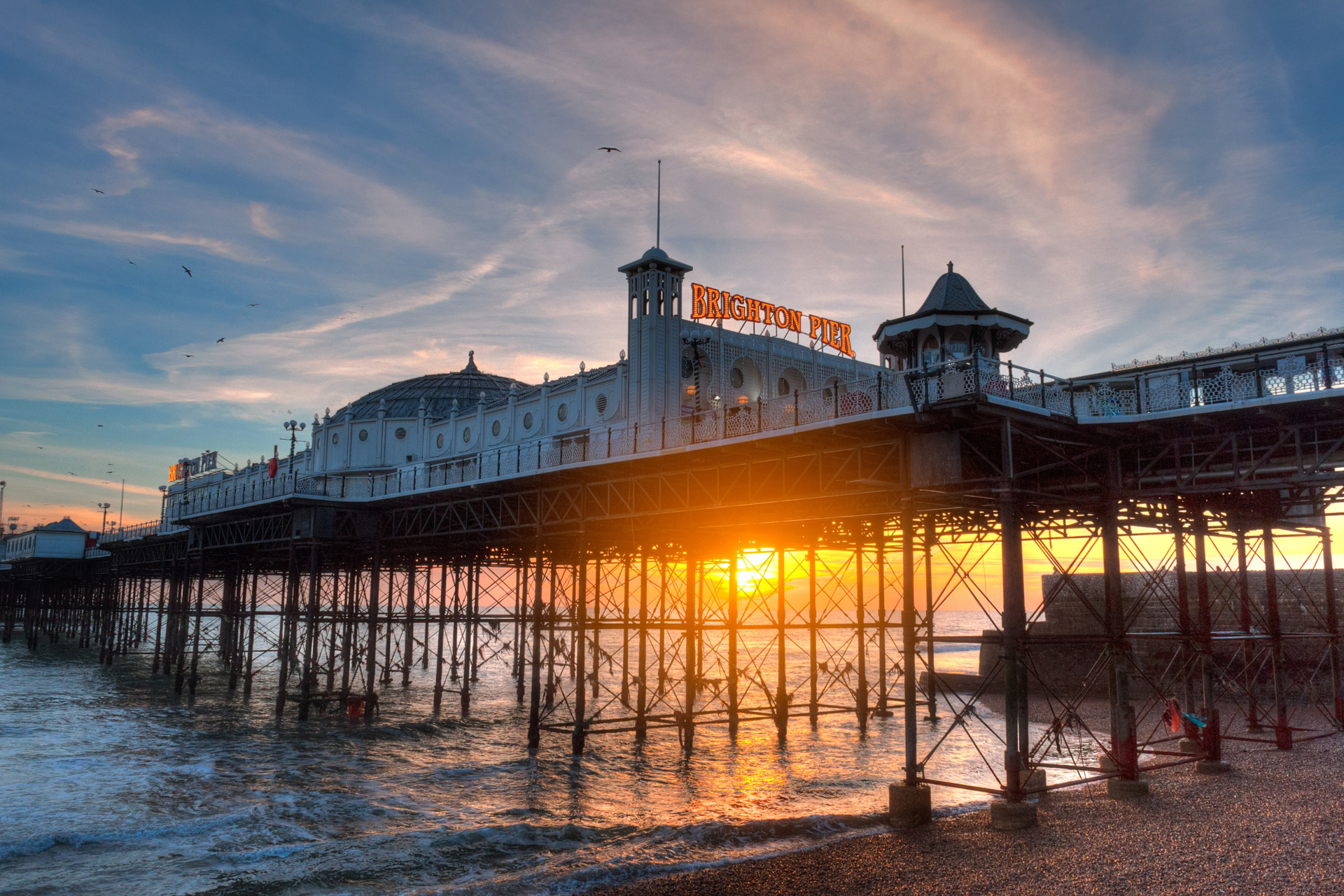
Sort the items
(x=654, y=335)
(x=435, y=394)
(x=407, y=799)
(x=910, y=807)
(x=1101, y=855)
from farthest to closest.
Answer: (x=435, y=394) < (x=654, y=335) < (x=407, y=799) < (x=910, y=807) < (x=1101, y=855)

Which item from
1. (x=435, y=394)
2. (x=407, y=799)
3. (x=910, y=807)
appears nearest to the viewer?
(x=910, y=807)

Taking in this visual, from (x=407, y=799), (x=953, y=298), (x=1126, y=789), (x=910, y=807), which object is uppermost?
(x=953, y=298)

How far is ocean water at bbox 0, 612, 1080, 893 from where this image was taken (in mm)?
18766

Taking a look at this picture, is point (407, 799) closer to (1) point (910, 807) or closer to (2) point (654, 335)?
(1) point (910, 807)

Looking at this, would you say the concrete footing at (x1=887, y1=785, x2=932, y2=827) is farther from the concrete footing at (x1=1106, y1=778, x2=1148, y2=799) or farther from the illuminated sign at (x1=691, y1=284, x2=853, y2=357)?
the illuminated sign at (x1=691, y1=284, x2=853, y2=357)

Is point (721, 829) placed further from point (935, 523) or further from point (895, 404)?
point (935, 523)

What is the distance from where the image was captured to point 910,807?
64.1ft

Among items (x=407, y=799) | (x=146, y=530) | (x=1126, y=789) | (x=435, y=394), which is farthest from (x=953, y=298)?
(x=146, y=530)

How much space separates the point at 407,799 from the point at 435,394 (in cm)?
3754

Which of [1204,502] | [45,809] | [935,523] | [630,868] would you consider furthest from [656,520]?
[45,809]

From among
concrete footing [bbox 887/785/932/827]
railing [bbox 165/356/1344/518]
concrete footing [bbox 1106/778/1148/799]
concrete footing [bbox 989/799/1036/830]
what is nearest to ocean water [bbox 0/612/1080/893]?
A: concrete footing [bbox 887/785/932/827]

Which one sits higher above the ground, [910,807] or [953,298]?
[953,298]

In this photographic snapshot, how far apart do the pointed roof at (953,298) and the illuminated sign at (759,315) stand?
10.9 metres

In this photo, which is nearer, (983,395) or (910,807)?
(983,395)
